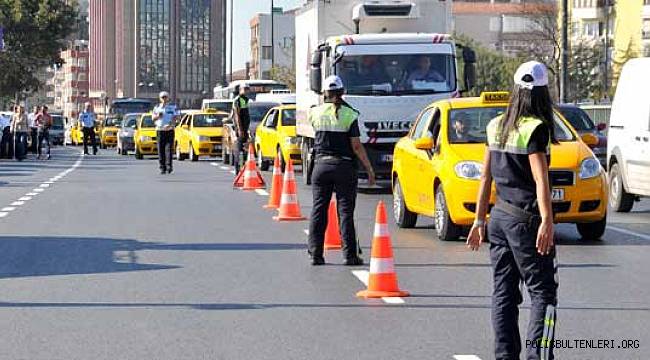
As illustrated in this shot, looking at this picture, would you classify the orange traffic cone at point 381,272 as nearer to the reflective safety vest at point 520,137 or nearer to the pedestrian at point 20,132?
the reflective safety vest at point 520,137

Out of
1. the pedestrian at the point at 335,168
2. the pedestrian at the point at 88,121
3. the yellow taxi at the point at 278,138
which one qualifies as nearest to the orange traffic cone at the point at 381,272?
the pedestrian at the point at 335,168

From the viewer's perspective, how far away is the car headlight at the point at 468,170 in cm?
1747

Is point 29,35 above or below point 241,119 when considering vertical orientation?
above

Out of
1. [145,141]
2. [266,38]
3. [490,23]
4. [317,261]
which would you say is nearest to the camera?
[317,261]

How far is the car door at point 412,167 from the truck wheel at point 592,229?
1950 millimetres

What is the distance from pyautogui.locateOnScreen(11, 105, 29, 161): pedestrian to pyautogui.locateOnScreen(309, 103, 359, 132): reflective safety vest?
34.0 metres

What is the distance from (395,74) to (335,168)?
42.8 feet

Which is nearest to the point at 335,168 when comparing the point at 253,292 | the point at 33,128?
the point at 253,292

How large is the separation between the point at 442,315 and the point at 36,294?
3.29 metres

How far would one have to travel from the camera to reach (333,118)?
598 inches

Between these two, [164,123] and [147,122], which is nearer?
[164,123]

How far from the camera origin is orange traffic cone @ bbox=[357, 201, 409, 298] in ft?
41.3

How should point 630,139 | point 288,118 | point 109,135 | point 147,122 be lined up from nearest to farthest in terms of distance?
point 630,139, point 288,118, point 147,122, point 109,135

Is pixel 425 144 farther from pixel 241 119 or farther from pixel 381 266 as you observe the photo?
pixel 241 119
